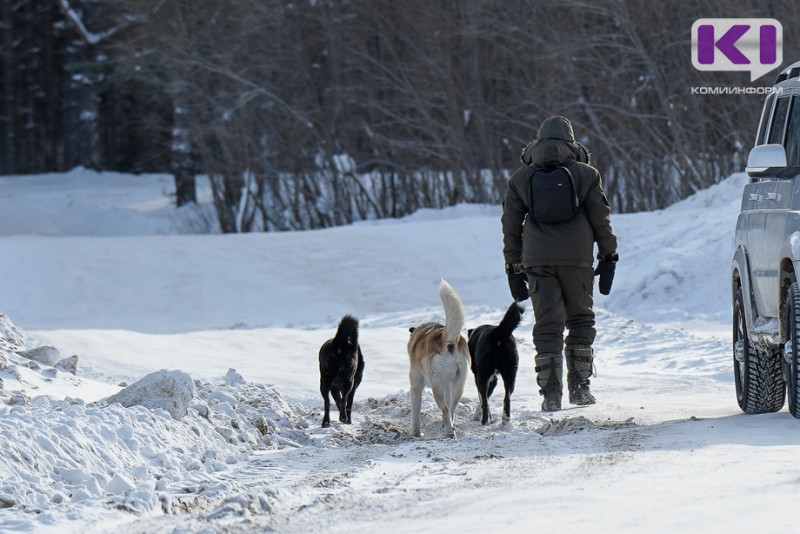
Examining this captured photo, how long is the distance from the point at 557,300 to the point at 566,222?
509mm

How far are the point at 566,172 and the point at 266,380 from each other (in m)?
4.09

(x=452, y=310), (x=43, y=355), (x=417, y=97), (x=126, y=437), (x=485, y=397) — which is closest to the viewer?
(x=126, y=437)

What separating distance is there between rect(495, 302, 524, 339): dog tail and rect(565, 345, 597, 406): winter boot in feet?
2.55

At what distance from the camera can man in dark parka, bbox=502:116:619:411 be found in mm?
8711

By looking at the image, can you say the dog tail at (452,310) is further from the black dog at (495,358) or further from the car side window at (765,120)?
the car side window at (765,120)

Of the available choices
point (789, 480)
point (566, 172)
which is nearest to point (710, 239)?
point (566, 172)

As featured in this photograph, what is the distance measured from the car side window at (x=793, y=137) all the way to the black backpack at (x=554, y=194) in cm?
153

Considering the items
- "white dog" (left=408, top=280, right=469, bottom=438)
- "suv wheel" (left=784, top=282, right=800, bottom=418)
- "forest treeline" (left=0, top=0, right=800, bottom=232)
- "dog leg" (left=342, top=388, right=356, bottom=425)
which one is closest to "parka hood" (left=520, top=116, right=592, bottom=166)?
"white dog" (left=408, top=280, right=469, bottom=438)

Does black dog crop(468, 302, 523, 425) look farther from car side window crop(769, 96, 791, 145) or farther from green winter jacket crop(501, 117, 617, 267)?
car side window crop(769, 96, 791, 145)

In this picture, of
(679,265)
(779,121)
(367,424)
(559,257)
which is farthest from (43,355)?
(679,265)

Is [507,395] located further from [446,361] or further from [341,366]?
[341,366]

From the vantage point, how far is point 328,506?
539 cm

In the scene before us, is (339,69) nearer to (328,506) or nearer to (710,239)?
(710,239)

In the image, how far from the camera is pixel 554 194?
8.60 meters
